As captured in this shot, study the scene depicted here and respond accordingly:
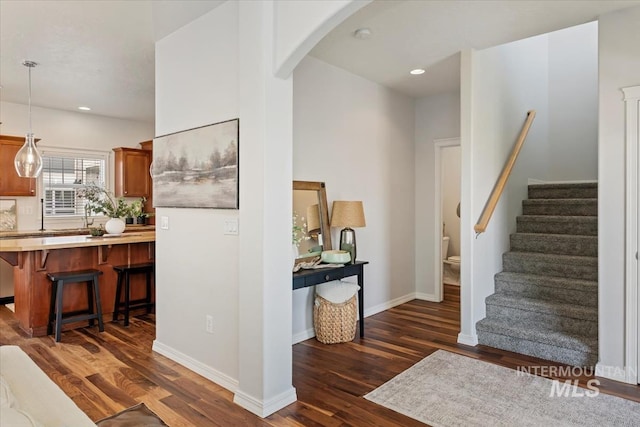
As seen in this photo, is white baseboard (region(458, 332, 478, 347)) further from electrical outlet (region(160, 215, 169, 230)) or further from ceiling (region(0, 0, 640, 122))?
electrical outlet (region(160, 215, 169, 230))

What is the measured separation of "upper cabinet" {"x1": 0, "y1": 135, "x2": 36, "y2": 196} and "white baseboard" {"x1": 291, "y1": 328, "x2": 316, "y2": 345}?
4.70 m

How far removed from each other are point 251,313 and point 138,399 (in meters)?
0.97

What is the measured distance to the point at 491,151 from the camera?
13.0ft

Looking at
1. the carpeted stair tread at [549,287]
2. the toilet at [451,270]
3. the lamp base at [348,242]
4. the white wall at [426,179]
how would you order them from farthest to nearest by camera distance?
the toilet at [451,270] → the white wall at [426,179] → the lamp base at [348,242] → the carpeted stair tread at [549,287]

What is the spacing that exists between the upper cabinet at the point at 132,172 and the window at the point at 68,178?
274mm

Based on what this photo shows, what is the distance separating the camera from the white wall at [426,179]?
5.16 meters

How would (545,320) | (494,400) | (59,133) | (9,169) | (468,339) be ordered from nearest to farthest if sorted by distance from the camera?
(494,400), (545,320), (468,339), (9,169), (59,133)

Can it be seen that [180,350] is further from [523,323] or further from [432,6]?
[432,6]

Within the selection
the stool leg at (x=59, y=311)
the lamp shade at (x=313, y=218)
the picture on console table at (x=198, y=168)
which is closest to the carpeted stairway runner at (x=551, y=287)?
the lamp shade at (x=313, y=218)

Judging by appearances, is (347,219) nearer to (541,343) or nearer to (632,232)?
(541,343)

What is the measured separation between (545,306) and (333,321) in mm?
1936

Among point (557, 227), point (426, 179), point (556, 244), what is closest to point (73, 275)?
point (426, 179)

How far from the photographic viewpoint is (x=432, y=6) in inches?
112

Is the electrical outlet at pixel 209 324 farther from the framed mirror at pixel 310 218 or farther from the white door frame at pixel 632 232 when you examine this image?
the white door frame at pixel 632 232
